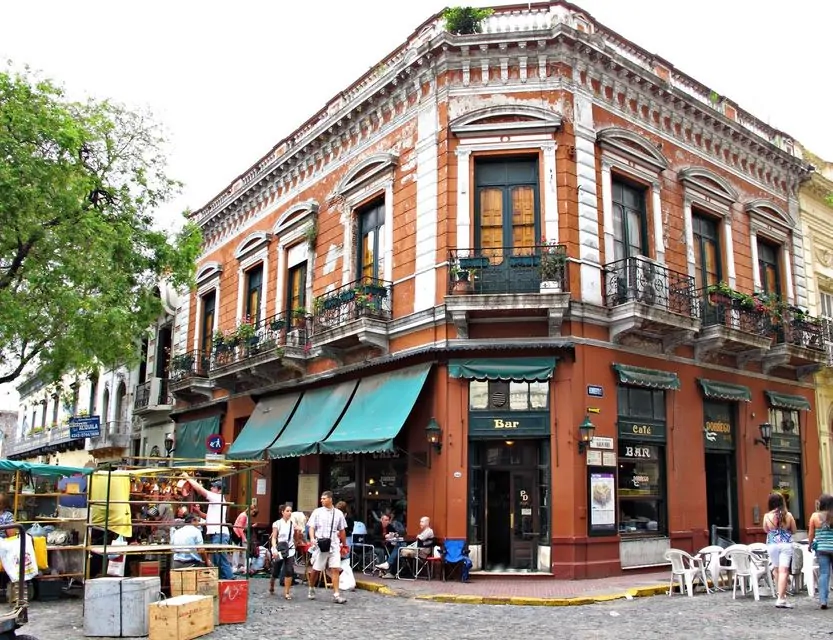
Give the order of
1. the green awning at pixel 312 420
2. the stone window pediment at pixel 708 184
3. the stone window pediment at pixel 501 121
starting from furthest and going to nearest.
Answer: the stone window pediment at pixel 708 184 < the green awning at pixel 312 420 < the stone window pediment at pixel 501 121

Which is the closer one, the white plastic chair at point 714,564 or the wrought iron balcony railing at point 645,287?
the white plastic chair at point 714,564

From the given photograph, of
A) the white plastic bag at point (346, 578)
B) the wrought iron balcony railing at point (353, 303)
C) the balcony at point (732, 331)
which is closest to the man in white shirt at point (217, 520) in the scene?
the white plastic bag at point (346, 578)

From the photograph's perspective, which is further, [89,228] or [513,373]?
[89,228]

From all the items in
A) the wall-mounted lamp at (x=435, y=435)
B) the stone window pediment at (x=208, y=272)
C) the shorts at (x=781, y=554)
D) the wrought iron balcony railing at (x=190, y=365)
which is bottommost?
the shorts at (x=781, y=554)

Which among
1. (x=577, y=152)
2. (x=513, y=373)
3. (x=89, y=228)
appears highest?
(x=577, y=152)

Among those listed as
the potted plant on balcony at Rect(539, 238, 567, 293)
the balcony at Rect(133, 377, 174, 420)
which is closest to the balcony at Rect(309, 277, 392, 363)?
the potted plant on balcony at Rect(539, 238, 567, 293)

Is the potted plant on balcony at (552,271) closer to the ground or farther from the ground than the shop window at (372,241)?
closer to the ground

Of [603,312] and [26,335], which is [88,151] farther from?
[603,312]

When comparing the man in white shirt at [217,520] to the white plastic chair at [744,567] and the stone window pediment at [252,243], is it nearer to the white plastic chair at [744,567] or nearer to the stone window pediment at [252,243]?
the white plastic chair at [744,567]

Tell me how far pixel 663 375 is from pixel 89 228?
40.9ft

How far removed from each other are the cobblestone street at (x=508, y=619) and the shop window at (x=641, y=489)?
307cm

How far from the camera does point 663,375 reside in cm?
1683

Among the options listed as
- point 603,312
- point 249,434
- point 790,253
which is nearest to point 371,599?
point 603,312

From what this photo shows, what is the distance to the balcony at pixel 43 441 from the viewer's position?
4120 centimetres
